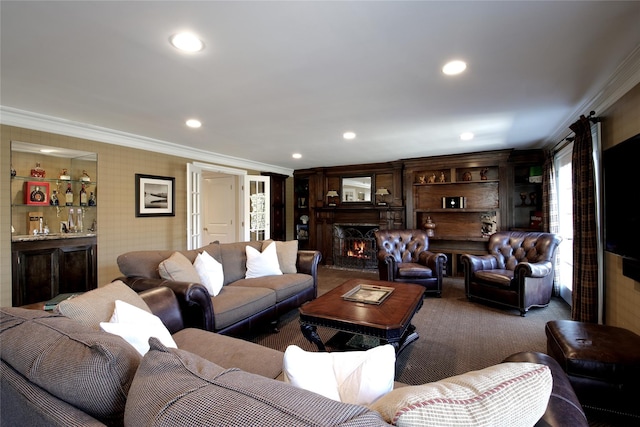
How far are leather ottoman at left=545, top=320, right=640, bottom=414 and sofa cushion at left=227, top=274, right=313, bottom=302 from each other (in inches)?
92.8

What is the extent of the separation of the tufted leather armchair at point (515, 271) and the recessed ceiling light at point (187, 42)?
13.2ft

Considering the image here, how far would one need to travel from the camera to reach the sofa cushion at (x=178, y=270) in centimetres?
254

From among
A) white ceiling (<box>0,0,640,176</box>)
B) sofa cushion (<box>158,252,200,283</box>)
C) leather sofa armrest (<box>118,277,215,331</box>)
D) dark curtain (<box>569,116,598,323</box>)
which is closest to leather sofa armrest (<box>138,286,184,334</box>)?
leather sofa armrest (<box>118,277,215,331</box>)

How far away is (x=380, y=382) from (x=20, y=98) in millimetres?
3870

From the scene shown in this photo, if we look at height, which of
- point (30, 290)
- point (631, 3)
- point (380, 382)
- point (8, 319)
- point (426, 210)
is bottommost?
point (30, 290)

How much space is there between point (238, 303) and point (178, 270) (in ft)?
1.99

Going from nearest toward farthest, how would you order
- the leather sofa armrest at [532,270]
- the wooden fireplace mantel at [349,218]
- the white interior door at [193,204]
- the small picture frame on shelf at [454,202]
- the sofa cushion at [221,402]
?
the sofa cushion at [221,402], the leather sofa armrest at [532,270], the white interior door at [193,204], the small picture frame on shelf at [454,202], the wooden fireplace mantel at [349,218]

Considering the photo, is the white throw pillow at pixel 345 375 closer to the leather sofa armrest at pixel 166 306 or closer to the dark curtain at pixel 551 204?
the leather sofa armrest at pixel 166 306

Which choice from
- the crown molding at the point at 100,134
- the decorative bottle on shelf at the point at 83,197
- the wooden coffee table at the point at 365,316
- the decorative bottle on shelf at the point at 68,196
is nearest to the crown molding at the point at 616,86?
the wooden coffee table at the point at 365,316

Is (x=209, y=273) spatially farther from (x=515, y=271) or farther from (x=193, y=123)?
(x=515, y=271)

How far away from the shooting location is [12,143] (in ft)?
10.3

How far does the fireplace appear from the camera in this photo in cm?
642

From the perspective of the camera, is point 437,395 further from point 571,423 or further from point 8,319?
point 8,319

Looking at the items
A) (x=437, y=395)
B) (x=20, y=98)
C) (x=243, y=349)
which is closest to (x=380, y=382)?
(x=437, y=395)
